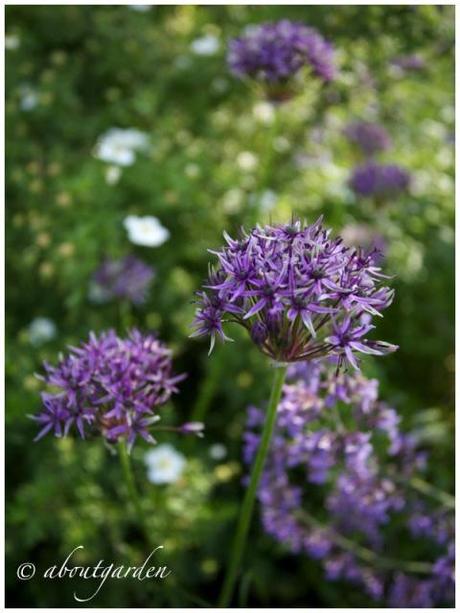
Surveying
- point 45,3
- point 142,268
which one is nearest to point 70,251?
point 142,268

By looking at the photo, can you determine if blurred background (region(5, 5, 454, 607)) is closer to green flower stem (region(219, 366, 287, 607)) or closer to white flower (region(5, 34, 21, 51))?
white flower (region(5, 34, 21, 51))

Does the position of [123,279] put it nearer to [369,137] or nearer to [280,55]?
[280,55]

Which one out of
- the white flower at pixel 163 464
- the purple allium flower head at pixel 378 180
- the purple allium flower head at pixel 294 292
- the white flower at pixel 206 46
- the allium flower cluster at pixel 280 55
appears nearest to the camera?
the purple allium flower head at pixel 294 292

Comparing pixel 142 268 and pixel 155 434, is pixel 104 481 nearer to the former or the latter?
pixel 155 434

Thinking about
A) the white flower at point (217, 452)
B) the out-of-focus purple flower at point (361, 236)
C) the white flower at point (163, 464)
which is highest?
the out-of-focus purple flower at point (361, 236)

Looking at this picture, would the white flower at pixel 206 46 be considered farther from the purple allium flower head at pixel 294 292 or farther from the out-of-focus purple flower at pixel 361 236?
the purple allium flower head at pixel 294 292

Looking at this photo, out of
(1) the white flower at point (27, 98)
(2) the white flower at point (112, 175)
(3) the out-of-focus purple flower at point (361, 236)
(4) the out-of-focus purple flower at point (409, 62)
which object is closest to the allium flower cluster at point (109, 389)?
(2) the white flower at point (112, 175)

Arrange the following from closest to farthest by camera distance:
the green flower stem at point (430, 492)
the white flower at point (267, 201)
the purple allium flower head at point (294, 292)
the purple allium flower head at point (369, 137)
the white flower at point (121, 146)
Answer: the purple allium flower head at point (294, 292)
the green flower stem at point (430, 492)
the white flower at point (121, 146)
the white flower at point (267, 201)
the purple allium flower head at point (369, 137)

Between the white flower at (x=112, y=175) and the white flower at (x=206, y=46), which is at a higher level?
the white flower at (x=206, y=46)
